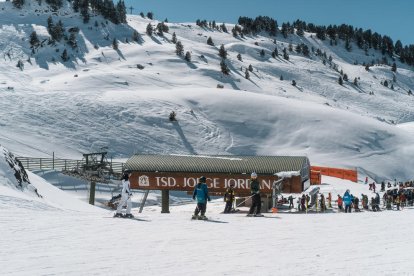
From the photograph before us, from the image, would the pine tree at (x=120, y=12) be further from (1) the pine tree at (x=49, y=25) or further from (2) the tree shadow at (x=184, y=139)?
(2) the tree shadow at (x=184, y=139)

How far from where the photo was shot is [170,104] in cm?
6419

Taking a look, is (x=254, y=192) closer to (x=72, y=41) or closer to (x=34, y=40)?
(x=34, y=40)

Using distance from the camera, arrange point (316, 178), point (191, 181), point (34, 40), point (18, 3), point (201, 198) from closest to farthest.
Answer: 1. point (201, 198)
2. point (191, 181)
3. point (316, 178)
4. point (34, 40)
5. point (18, 3)

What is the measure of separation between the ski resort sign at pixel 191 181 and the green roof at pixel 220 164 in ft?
0.92

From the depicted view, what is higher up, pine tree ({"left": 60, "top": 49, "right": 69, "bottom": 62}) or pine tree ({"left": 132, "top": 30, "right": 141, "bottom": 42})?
pine tree ({"left": 132, "top": 30, "right": 141, "bottom": 42})

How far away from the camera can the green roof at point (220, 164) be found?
2695cm

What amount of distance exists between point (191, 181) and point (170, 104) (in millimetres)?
37443

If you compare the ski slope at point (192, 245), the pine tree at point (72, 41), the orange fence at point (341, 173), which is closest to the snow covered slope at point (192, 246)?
the ski slope at point (192, 245)

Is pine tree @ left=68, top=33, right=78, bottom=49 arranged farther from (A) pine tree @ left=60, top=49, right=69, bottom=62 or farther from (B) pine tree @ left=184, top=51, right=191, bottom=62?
(B) pine tree @ left=184, top=51, right=191, bottom=62

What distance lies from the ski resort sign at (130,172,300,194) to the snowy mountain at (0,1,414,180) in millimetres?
17290

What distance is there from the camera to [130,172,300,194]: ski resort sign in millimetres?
26500

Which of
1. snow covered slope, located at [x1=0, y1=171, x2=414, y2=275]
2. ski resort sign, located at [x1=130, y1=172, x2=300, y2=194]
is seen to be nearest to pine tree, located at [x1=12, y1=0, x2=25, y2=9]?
ski resort sign, located at [x1=130, y1=172, x2=300, y2=194]

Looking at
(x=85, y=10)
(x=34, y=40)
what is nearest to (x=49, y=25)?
(x=34, y=40)

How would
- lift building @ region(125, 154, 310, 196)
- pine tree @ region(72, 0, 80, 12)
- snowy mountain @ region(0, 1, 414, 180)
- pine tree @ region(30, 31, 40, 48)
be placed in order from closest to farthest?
lift building @ region(125, 154, 310, 196)
snowy mountain @ region(0, 1, 414, 180)
pine tree @ region(30, 31, 40, 48)
pine tree @ region(72, 0, 80, 12)
